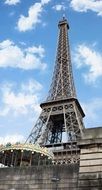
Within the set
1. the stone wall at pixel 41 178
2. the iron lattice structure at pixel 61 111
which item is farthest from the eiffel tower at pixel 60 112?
the stone wall at pixel 41 178

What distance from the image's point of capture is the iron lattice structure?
83.3 meters

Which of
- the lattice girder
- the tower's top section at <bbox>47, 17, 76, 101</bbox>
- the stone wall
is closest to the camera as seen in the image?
the stone wall

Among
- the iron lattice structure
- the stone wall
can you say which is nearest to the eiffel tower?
the iron lattice structure

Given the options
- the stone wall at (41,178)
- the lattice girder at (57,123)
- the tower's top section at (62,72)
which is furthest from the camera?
the tower's top section at (62,72)

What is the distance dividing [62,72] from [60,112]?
17.6m

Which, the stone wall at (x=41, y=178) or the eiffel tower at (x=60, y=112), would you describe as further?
the eiffel tower at (x=60, y=112)

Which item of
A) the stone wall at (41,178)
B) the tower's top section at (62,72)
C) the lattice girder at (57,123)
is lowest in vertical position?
the stone wall at (41,178)

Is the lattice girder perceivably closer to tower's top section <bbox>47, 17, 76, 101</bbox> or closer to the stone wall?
tower's top section <bbox>47, 17, 76, 101</bbox>

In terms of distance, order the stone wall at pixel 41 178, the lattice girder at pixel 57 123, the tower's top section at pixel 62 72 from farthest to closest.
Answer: the tower's top section at pixel 62 72 < the lattice girder at pixel 57 123 < the stone wall at pixel 41 178

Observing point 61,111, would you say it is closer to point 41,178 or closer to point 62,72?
point 62,72

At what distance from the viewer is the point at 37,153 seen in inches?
1518

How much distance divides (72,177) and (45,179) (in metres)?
2.12

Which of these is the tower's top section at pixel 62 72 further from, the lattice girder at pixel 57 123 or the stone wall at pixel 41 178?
the stone wall at pixel 41 178

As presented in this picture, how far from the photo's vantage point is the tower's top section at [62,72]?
9534cm
